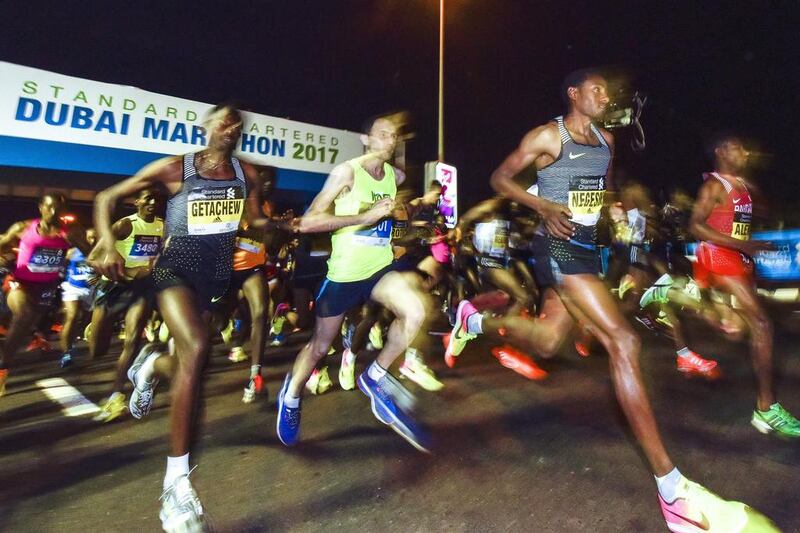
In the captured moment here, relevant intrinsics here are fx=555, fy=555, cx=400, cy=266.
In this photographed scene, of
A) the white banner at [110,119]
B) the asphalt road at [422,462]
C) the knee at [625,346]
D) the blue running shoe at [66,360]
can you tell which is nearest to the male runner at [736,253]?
the asphalt road at [422,462]

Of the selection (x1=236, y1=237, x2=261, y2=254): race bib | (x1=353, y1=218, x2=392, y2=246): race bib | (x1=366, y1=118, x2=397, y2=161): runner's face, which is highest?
(x1=366, y1=118, x2=397, y2=161): runner's face

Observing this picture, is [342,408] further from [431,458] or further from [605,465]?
[605,465]

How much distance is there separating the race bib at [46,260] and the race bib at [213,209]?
3.19 m

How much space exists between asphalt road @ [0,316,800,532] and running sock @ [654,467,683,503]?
0.43 ft

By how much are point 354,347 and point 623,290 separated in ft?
14.7

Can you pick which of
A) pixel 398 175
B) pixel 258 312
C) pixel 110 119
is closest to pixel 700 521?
pixel 398 175

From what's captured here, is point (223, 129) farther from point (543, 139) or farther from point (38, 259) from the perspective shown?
point (38, 259)

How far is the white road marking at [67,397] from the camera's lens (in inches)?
177

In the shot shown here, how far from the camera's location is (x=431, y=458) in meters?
3.20

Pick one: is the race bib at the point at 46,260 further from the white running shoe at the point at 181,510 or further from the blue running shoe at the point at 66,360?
the white running shoe at the point at 181,510

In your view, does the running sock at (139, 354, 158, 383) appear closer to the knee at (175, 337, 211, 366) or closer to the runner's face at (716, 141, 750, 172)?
the knee at (175, 337, 211, 366)

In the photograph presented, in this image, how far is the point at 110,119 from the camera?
10617 millimetres

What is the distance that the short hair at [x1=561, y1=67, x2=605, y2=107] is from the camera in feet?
10.1

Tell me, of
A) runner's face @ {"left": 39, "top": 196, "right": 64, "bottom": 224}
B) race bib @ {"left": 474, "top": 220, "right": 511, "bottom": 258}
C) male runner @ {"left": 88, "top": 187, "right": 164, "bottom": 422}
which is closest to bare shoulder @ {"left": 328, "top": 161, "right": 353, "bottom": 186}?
male runner @ {"left": 88, "top": 187, "right": 164, "bottom": 422}
